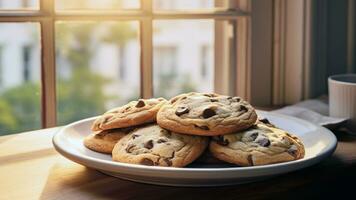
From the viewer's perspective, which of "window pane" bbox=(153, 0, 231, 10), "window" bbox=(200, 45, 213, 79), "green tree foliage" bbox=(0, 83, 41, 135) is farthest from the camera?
"window" bbox=(200, 45, 213, 79)

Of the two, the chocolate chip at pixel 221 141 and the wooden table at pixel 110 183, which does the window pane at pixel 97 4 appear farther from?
the chocolate chip at pixel 221 141

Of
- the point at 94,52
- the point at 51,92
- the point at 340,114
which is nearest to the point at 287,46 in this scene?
the point at 340,114

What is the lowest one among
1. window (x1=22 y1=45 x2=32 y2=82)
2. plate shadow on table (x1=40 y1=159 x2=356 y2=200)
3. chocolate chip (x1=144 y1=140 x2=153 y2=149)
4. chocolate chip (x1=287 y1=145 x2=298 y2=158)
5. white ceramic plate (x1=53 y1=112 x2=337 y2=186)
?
A: plate shadow on table (x1=40 y1=159 x2=356 y2=200)

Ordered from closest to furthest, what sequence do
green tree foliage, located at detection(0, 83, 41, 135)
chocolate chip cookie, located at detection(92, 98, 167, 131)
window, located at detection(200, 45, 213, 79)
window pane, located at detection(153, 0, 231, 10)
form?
chocolate chip cookie, located at detection(92, 98, 167, 131) < green tree foliage, located at detection(0, 83, 41, 135) < window pane, located at detection(153, 0, 231, 10) < window, located at detection(200, 45, 213, 79)

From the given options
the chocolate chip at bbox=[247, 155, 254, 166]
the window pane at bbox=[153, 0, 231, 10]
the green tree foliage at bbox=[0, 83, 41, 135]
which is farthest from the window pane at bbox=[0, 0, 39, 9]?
the chocolate chip at bbox=[247, 155, 254, 166]

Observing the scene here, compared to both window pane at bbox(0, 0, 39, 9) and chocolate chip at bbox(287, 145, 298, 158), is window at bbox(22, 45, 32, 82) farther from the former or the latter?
→ chocolate chip at bbox(287, 145, 298, 158)

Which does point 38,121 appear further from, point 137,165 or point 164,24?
point 137,165

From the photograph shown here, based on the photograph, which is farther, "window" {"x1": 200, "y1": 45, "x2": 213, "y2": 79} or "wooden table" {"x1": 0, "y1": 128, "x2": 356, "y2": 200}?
"window" {"x1": 200, "y1": 45, "x2": 213, "y2": 79}
